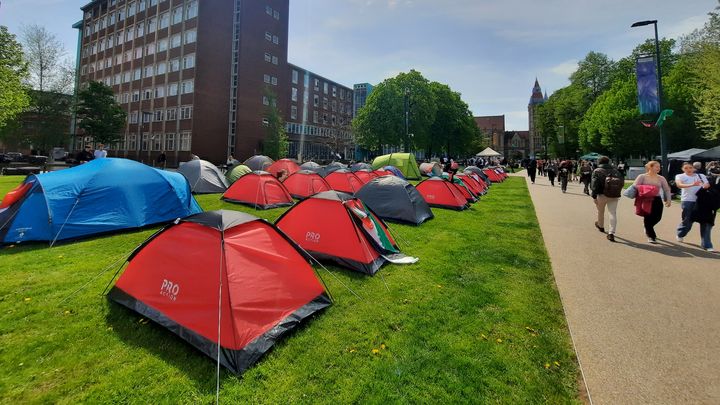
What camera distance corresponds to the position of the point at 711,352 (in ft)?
12.3

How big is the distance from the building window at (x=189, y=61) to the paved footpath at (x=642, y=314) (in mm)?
45536

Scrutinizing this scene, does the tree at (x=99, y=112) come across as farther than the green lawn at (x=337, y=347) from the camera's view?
Yes

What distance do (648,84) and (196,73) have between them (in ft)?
143

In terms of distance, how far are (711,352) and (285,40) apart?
5619cm

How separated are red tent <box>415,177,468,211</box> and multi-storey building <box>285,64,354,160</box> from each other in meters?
43.5

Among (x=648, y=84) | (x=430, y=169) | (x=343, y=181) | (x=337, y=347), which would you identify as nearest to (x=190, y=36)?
(x=430, y=169)

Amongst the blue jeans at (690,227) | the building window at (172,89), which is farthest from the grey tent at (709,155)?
the building window at (172,89)

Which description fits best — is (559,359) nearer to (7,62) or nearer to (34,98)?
(7,62)

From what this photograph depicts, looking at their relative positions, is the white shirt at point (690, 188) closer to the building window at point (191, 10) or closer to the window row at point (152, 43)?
the window row at point (152, 43)

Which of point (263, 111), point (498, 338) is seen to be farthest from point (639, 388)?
point (263, 111)

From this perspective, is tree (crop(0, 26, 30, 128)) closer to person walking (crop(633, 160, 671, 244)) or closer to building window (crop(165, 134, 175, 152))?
building window (crop(165, 134, 175, 152))

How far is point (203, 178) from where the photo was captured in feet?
52.6

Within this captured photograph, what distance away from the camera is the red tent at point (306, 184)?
47.1 ft

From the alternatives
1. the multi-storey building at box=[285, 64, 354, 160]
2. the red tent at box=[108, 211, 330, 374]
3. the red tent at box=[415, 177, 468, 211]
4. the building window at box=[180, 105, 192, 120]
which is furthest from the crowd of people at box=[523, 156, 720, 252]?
the multi-storey building at box=[285, 64, 354, 160]
